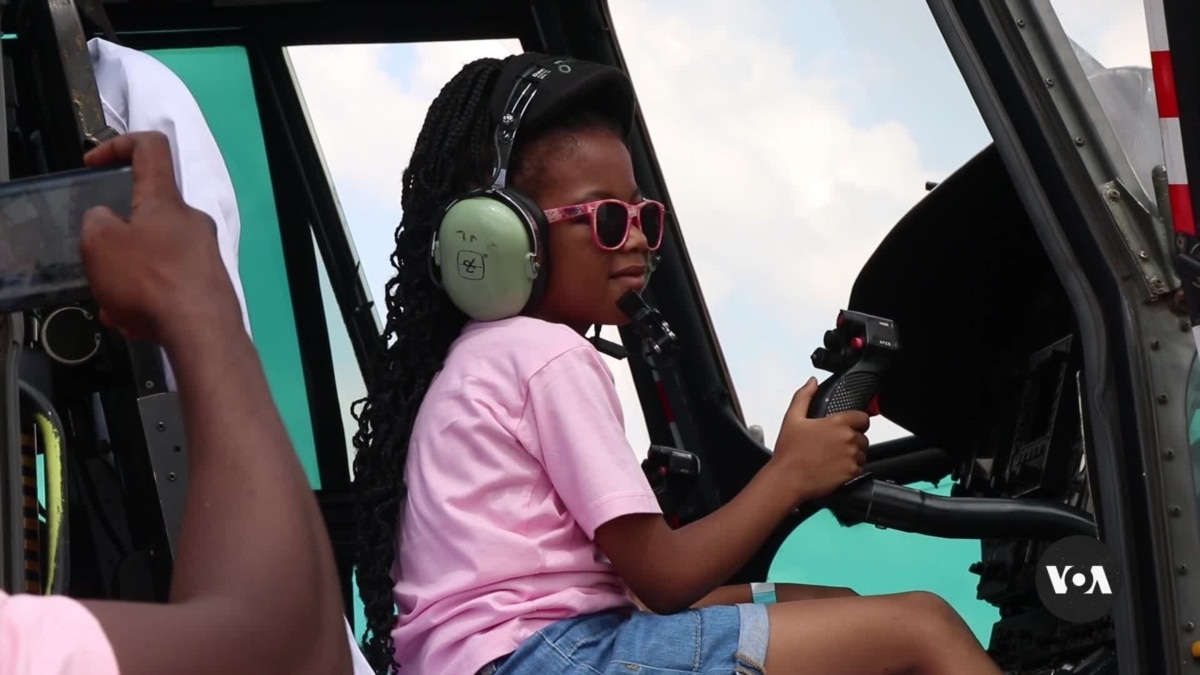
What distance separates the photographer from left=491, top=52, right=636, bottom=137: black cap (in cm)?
239

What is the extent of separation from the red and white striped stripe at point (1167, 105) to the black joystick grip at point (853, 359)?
Answer: 1.36ft

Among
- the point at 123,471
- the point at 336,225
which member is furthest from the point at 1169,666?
the point at 336,225

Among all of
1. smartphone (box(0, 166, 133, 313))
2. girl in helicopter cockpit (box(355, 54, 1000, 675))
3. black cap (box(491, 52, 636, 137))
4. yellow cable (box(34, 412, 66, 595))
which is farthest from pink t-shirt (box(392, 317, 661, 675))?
smartphone (box(0, 166, 133, 313))

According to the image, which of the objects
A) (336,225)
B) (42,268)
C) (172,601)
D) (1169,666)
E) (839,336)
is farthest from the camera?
(336,225)

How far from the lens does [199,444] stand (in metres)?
0.87

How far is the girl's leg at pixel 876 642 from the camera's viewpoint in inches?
78.7

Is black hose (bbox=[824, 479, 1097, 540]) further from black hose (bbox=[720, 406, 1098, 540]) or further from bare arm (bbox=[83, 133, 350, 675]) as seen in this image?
bare arm (bbox=[83, 133, 350, 675])

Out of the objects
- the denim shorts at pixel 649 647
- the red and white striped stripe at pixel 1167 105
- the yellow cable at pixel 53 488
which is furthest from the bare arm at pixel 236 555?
the red and white striped stripe at pixel 1167 105

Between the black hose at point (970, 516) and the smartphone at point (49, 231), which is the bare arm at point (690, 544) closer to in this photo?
the black hose at point (970, 516)

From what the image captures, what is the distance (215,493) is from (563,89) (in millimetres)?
1634

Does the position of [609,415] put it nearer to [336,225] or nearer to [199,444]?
[199,444]

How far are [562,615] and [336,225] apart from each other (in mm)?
1905

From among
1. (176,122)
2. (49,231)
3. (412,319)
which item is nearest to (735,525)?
(412,319)

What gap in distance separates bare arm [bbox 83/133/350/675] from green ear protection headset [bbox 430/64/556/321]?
127 centimetres
